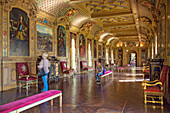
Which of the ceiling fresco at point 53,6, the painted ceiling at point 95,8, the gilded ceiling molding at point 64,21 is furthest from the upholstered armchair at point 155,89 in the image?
the gilded ceiling molding at point 64,21

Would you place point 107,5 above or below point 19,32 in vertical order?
above

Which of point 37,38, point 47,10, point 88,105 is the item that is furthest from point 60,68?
point 88,105

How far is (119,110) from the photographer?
4250 millimetres

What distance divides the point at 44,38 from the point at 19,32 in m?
2.28

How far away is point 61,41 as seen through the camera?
12.7 m

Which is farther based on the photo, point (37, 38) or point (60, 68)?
point (60, 68)

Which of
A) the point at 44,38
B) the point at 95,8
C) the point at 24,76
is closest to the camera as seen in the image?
the point at 24,76

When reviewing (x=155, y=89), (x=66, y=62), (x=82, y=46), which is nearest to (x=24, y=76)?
(x=66, y=62)

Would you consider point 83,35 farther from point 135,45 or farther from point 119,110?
point 135,45

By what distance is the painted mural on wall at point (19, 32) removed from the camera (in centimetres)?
802

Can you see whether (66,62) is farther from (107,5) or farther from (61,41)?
(107,5)

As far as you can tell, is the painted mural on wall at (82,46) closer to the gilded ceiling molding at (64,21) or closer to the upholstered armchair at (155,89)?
the gilded ceiling molding at (64,21)

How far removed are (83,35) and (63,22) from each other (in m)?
5.05

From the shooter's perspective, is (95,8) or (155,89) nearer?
(155,89)
